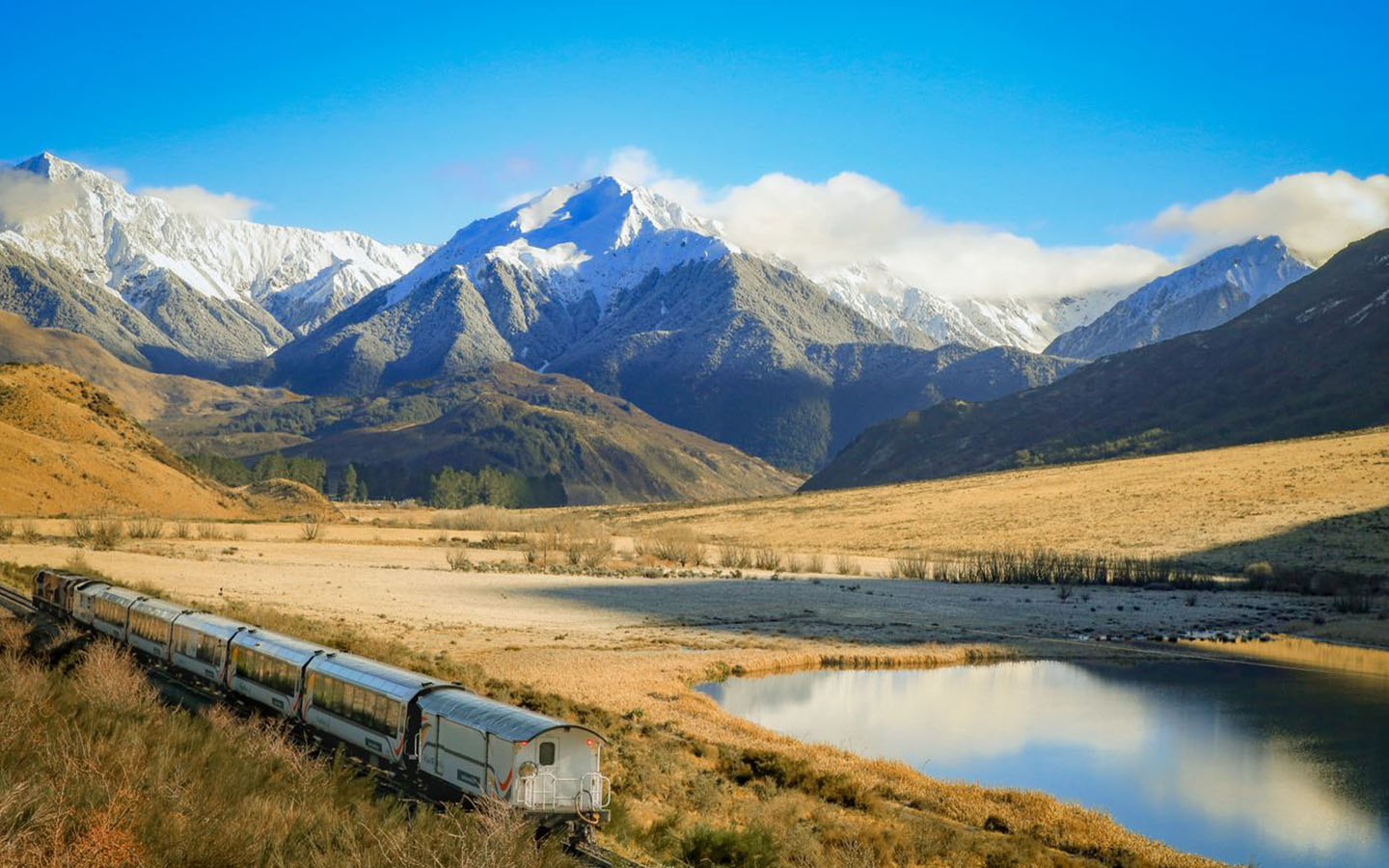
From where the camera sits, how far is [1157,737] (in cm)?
3494

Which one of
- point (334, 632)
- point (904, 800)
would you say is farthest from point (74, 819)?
point (334, 632)

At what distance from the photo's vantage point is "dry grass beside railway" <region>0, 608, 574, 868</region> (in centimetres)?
1223

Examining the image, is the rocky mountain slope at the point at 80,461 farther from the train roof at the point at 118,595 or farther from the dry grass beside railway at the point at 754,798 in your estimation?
the dry grass beside railway at the point at 754,798

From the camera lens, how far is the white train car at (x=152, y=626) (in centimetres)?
2884

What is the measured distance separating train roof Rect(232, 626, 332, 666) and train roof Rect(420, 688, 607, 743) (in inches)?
188

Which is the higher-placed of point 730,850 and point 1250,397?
point 1250,397

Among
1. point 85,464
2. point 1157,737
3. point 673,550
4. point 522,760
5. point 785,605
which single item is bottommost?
point 1157,737

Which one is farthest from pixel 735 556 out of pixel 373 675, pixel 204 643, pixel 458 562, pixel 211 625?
pixel 373 675

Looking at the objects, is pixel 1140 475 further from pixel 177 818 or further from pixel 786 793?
pixel 177 818

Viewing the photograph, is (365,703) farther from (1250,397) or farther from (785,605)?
(1250,397)

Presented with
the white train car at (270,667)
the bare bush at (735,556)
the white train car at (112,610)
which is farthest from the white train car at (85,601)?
the bare bush at (735,556)

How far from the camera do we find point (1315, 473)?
10156cm

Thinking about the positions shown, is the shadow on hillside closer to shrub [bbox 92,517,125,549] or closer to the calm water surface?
the calm water surface

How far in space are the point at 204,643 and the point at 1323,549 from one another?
74450 millimetres
